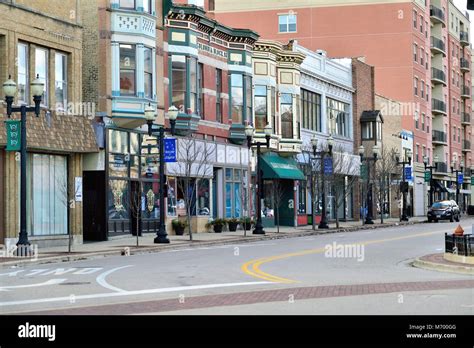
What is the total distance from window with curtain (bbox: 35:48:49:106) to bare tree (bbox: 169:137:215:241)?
8.30 metres

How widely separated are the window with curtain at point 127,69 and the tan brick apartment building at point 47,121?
311 centimetres

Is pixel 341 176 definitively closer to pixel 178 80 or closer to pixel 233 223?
pixel 233 223

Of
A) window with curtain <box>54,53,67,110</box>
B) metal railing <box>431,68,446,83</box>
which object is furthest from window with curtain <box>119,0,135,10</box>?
metal railing <box>431,68,446,83</box>

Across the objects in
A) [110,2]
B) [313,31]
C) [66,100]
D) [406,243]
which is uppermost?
[313,31]

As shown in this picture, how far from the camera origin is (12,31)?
102 ft

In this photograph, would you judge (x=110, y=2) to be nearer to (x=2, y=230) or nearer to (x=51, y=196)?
(x=51, y=196)

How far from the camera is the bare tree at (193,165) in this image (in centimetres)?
4184

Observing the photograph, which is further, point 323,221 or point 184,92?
point 323,221

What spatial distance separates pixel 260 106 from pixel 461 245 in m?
30.1

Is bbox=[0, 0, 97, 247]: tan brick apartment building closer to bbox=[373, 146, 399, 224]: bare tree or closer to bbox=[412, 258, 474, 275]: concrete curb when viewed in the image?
bbox=[412, 258, 474, 275]: concrete curb

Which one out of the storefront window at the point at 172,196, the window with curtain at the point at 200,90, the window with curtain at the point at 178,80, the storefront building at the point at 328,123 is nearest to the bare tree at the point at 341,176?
the storefront building at the point at 328,123

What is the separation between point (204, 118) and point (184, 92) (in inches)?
108

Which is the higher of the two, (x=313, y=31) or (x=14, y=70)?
(x=313, y=31)

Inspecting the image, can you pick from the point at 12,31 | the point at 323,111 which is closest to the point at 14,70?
the point at 12,31
